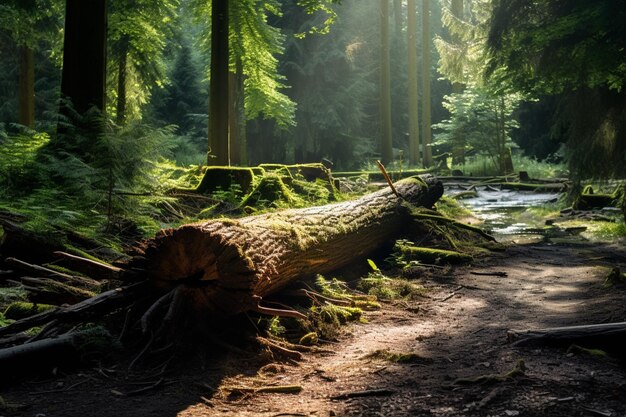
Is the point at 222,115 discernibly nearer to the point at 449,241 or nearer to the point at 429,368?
the point at 449,241

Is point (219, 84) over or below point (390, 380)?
over

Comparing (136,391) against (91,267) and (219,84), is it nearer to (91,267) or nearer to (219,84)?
(91,267)

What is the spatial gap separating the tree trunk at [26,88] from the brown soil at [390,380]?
1961cm

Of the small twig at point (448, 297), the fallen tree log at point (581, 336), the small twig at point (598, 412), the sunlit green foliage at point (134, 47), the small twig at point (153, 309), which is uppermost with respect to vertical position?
the sunlit green foliage at point (134, 47)

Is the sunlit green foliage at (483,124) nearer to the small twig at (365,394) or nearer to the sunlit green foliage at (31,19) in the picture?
the sunlit green foliage at (31,19)

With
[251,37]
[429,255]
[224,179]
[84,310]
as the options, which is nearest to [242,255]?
[84,310]

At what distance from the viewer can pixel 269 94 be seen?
23.3m

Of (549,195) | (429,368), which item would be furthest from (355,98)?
(429,368)

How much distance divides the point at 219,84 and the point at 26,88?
1091cm

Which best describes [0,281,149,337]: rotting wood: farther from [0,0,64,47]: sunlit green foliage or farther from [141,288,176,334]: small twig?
[0,0,64,47]: sunlit green foliage

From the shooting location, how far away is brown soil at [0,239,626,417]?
3736 millimetres

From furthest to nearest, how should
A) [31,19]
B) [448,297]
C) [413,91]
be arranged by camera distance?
[413,91] < [31,19] < [448,297]

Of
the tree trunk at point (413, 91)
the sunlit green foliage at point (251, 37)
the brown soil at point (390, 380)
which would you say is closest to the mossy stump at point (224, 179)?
the brown soil at point (390, 380)

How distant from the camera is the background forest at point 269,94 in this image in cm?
867
